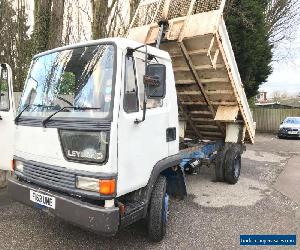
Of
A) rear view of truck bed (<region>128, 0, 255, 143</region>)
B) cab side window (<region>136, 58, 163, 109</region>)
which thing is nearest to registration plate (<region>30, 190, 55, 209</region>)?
cab side window (<region>136, 58, 163, 109</region>)

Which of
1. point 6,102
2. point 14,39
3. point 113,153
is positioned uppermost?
point 14,39

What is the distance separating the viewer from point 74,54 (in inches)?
153

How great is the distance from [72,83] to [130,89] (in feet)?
2.14

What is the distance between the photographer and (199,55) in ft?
18.3

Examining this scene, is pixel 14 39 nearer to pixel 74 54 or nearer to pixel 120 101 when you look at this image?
pixel 74 54

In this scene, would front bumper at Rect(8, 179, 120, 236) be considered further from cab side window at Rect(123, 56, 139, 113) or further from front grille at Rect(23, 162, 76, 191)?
cab side window at Rect(123, 56, 139, 113)

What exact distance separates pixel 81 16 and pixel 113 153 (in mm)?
10977

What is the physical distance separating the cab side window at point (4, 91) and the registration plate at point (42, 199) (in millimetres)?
1538

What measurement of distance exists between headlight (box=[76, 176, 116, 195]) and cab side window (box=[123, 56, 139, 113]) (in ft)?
2.53

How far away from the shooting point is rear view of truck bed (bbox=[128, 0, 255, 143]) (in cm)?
534

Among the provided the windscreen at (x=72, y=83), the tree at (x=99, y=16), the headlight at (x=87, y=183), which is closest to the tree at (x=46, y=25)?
the tree at (x=99, y=16)

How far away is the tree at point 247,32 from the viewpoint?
15.8 metres

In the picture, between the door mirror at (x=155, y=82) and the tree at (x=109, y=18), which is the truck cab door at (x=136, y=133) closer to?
the door mirror at (x=155, y=82)

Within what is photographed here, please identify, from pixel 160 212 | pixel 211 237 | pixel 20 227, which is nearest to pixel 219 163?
pixel 211 237
